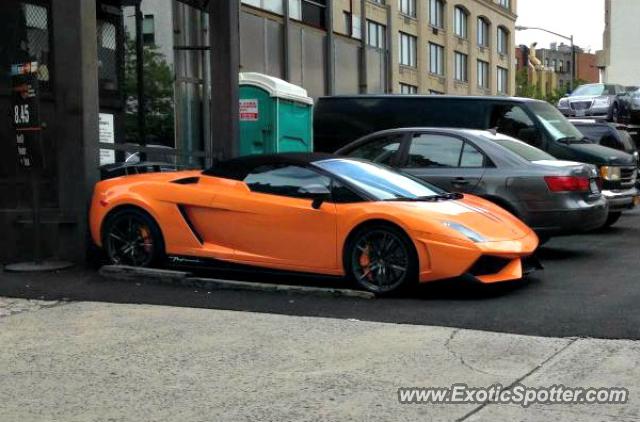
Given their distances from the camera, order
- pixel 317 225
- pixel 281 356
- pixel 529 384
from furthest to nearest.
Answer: pixel 317 225, pixel 281 356, pixel 529 384

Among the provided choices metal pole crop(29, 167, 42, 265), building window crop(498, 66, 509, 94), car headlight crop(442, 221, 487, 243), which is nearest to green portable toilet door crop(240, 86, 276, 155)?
metal pole crop(29, 167, 42, 265)

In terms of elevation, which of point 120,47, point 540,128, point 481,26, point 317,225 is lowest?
point 317,225

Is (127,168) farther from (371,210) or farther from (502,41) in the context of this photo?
(502,41)

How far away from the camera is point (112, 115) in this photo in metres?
11.2

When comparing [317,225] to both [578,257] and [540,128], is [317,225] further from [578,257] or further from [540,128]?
[540,128]

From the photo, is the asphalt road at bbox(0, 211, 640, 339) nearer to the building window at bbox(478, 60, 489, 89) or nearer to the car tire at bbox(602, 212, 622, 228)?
the car tire at bbox(602, 212, 622, 228)

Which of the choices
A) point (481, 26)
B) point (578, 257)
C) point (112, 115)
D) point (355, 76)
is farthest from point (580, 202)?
point (481, 26)

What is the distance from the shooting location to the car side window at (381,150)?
10.3 m

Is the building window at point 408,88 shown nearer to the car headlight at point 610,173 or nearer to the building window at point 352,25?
the building window at point 352,25

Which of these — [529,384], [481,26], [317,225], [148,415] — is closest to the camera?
[148,415]

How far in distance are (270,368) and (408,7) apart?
4259 centimetres

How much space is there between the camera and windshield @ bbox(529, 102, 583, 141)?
12383mm

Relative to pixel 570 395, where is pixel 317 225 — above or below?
above

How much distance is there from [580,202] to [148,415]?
639 centimetres
